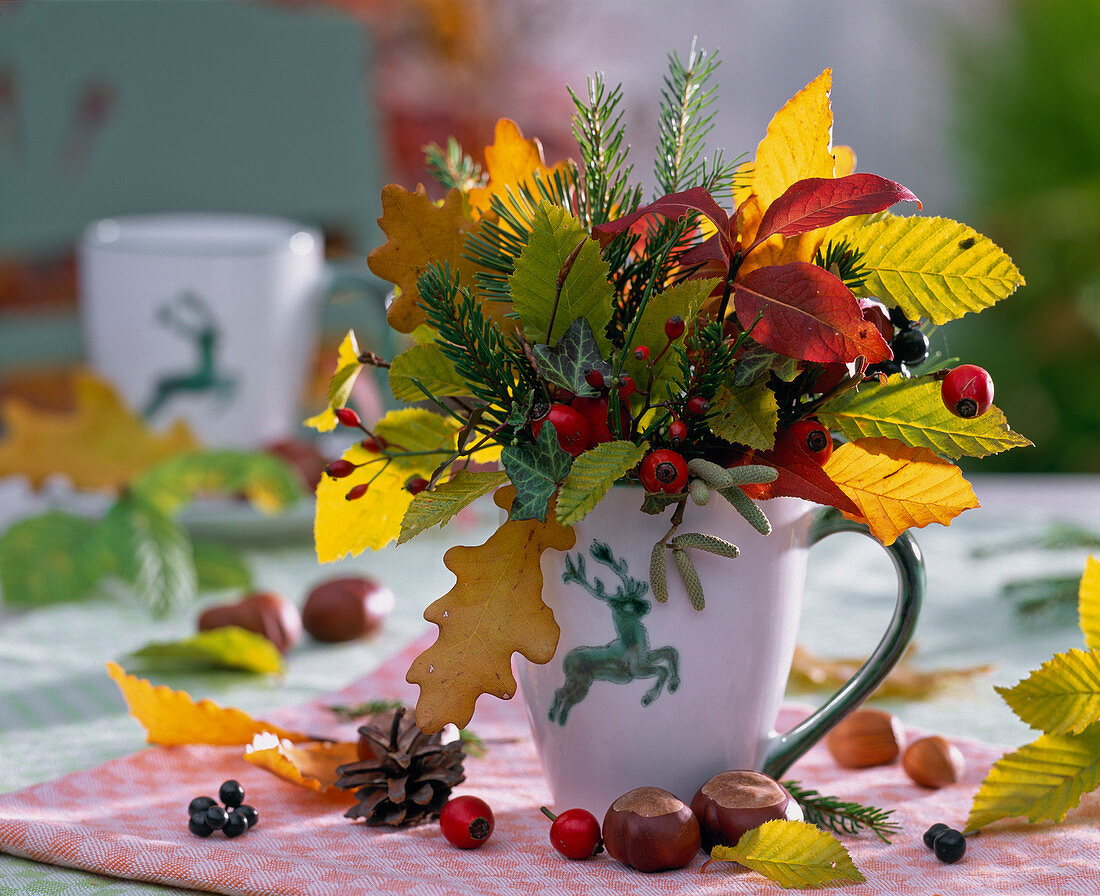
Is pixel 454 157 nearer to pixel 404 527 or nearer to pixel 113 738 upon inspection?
pixel 404 527

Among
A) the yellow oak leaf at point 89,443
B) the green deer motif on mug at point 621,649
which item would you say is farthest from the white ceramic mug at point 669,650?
the yellow oak leaf at point 89,443

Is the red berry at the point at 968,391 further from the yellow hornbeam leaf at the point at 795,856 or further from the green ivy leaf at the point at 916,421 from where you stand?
the yellow hornbeam leaf at the point at 795,856

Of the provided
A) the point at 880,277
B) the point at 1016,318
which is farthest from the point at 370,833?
the point at 1016,318

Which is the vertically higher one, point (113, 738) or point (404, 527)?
point (404, 527)

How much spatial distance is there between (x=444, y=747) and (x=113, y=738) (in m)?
0.18

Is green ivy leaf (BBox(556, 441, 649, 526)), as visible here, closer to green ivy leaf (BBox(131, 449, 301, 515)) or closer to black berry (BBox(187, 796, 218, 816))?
black berry (BBox(187, 796, 218, 816))

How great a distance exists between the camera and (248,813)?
1.34ft

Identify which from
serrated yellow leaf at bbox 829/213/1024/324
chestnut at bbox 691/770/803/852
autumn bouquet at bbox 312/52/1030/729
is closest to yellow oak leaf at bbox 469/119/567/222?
autumn bouquet at bbox 312/52/1030/729

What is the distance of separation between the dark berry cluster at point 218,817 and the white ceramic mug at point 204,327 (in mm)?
513

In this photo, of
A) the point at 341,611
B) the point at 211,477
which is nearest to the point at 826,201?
the point at 341,611

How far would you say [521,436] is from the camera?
0.38 meters

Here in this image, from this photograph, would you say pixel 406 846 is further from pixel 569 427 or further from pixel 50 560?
pixel 50 560

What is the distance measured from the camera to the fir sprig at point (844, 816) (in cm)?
41

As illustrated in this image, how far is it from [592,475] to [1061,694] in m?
0.19
